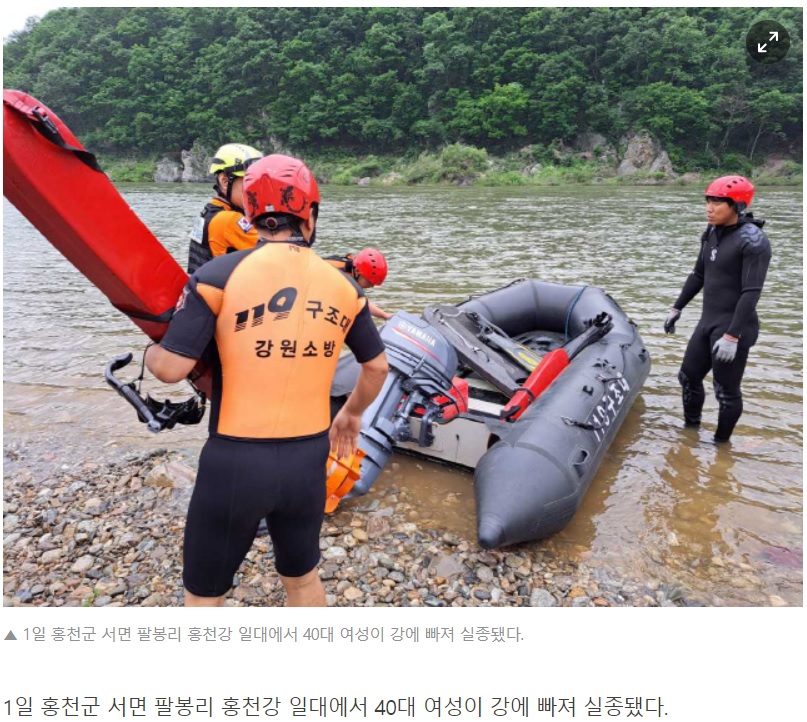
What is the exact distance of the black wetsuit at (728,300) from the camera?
3.68 metres

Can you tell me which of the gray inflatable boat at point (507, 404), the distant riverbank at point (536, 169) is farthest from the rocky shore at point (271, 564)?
the distant riverbank at point (536, 169)

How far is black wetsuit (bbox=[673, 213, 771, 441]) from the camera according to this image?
3678 millimetres

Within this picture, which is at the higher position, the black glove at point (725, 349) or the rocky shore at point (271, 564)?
the black glove at point (725, 349)

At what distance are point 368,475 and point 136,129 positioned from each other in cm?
5233

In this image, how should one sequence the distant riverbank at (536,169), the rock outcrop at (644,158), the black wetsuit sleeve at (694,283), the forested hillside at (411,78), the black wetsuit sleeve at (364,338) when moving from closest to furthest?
the black wetsuit sleeve at (364,338), the black wetsuit sleeve at (694,283), the distant riverbank at (536,169), the rock outcrop at (644,158), the forested hillside at (411,78)

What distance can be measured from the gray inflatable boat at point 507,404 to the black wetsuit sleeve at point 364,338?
1313 mm

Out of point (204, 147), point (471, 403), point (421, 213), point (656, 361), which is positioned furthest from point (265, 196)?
point (204, 147)

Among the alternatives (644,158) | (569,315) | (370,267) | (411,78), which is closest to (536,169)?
(644,158)

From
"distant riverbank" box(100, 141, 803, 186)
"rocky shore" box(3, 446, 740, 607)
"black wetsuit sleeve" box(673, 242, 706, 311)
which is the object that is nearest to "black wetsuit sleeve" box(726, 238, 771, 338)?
"black wetsuit sleeve" box(673, 242, 706, 311)

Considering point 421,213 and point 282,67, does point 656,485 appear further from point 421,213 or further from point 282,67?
point 282,67

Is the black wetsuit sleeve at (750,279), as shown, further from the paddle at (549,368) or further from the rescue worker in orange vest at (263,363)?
the rescue worker in orange vest at (263,363)

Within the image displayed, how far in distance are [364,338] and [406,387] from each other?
6.15ft

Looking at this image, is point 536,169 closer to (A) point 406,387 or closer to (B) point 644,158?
(B) point 644,158

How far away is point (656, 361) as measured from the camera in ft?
19.6
